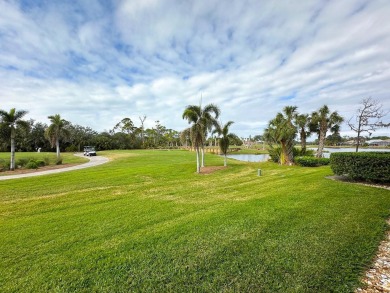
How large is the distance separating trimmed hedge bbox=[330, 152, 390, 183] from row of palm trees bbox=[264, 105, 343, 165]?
9377mm

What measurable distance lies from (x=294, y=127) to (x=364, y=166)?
37.8 ft

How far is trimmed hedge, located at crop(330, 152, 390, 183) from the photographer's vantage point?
7.96m

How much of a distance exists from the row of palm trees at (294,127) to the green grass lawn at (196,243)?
1226cm

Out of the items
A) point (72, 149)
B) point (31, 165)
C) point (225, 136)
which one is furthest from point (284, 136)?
point (72, 149)

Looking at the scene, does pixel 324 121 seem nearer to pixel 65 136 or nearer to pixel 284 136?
pixel 284 136

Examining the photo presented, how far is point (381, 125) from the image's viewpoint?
12.7 meters

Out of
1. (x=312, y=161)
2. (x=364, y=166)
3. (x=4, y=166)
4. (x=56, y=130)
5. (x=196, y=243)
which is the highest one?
(x=56, y=130)

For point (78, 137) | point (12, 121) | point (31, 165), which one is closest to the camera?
point (12, 121)

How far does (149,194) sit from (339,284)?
267 inches

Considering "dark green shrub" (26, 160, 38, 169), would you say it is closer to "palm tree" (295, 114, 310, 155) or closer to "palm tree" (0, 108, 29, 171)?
"palm tree" (0, 108, 29, 171)

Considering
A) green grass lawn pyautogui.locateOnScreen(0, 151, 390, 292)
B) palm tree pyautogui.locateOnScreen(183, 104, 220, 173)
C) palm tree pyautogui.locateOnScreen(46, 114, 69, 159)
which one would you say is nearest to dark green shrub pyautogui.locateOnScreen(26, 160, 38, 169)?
palm tree pyautogui.locateOnScreen(46, 114, 69, 159)

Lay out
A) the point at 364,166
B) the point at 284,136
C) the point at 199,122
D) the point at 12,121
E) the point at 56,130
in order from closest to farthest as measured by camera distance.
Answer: the point at 364,166
the point at 199,122
the point at 12,121
the point at 284,136
the point at 56,130

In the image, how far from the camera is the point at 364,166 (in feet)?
27.8

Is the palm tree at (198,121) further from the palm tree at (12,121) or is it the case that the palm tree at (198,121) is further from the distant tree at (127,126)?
the distant tree at (127,126)
